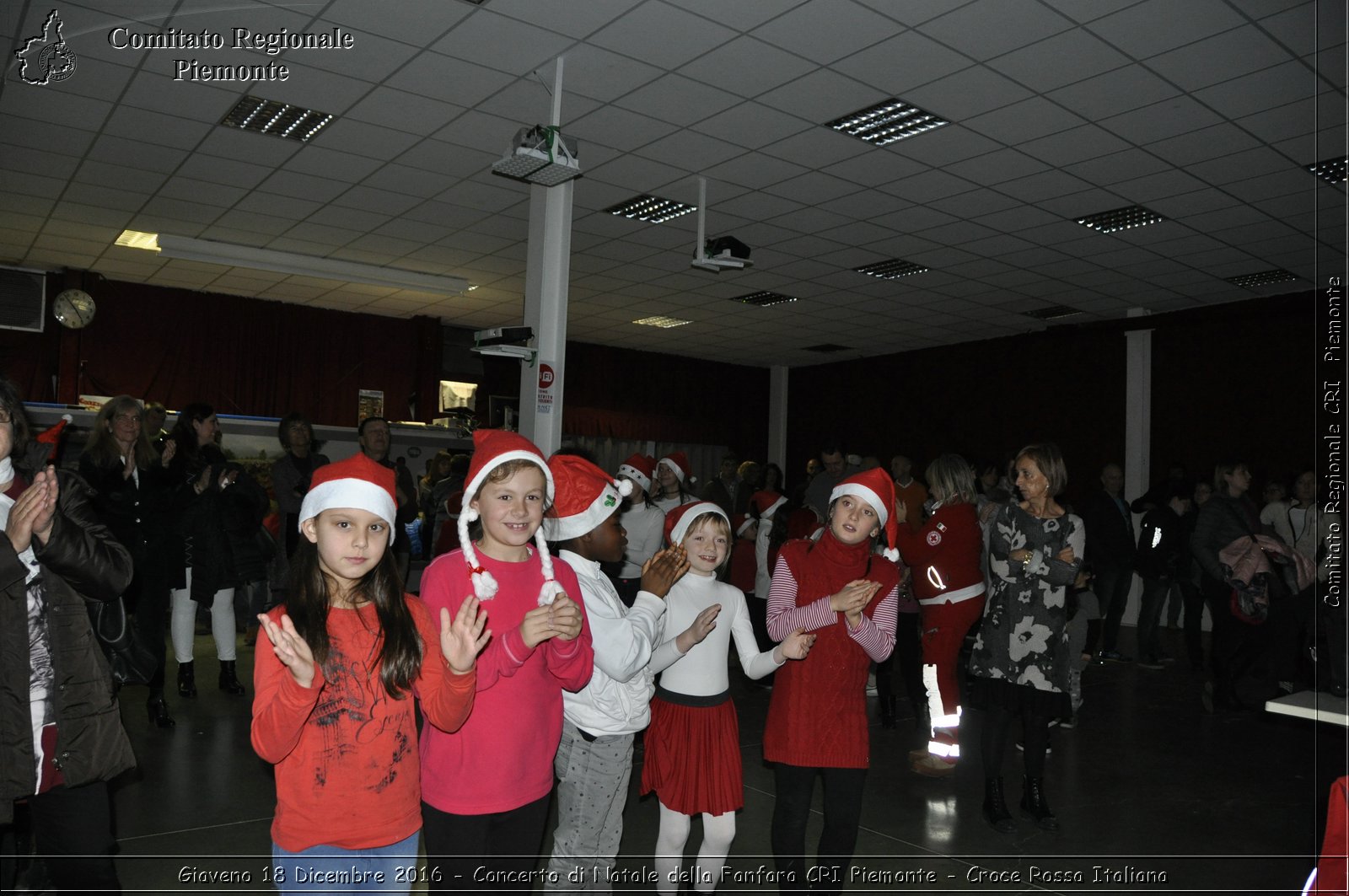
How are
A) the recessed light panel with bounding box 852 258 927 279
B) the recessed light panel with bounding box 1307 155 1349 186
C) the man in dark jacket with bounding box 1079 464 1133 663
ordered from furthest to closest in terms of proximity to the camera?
the recessed light panel with bounding box 852 258 927 279, the man in dark jacket with bounding box 1079 464 1133 663, the recessed light panel with bounding box 1307 155 1349 186

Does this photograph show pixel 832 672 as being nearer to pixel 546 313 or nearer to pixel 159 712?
pixel 159 712

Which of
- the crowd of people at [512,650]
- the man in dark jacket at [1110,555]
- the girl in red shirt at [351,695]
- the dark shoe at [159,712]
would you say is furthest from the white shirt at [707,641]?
the man in dark jacket at [1110,555]

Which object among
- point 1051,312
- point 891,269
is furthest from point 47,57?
point 1051,312

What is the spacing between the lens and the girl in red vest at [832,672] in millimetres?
2650

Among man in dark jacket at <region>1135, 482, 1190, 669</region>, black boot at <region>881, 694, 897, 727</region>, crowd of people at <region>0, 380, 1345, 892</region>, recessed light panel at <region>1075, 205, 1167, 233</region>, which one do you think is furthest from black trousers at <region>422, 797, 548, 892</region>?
recessed light panel at <region>1075, 205, 1167, 233</region>

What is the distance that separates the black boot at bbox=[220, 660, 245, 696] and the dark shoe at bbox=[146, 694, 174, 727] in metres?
0.66

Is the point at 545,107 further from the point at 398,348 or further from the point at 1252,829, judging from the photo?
the point at 398,348

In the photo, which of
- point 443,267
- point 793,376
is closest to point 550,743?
point 443,267

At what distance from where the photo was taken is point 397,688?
1819 mm

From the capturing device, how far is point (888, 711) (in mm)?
5215

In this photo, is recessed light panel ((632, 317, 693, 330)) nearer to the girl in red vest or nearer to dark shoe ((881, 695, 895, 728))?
dark shoe ((881, 695, 895, 728))

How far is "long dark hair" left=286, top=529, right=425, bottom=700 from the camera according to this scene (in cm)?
179

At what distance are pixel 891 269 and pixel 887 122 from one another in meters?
3.47

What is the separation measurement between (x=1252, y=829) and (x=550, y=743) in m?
3.34
